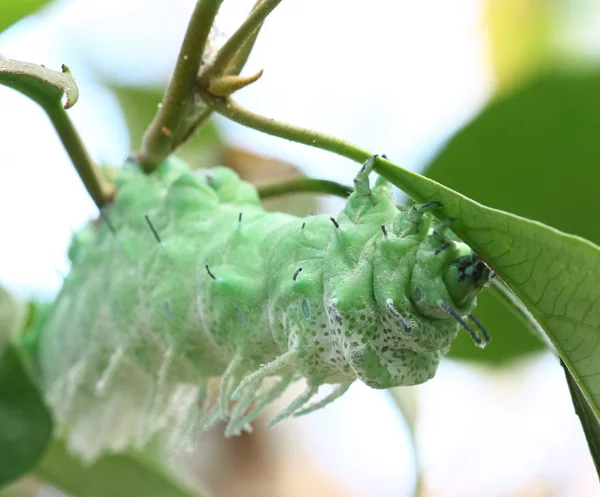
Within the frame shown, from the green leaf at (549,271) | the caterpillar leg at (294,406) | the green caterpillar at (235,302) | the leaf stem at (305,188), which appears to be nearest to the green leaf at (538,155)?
the leaf stem at (305,188)

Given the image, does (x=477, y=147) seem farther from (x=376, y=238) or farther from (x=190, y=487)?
(x=190, y=487)

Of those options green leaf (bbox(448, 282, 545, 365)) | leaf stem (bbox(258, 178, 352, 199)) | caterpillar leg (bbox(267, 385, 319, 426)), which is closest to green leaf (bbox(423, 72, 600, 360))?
green leaf (bbox(448, 282, 545, 365))

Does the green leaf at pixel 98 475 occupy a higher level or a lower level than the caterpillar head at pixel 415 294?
lower

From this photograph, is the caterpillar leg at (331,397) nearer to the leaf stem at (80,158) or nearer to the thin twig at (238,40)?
the thin twig at (238,40)

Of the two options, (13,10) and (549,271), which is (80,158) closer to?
(13,10)

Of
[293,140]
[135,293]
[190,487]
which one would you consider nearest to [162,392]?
[135,293]

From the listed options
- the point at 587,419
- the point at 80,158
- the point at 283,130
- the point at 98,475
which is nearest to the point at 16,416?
the point at 98,475
